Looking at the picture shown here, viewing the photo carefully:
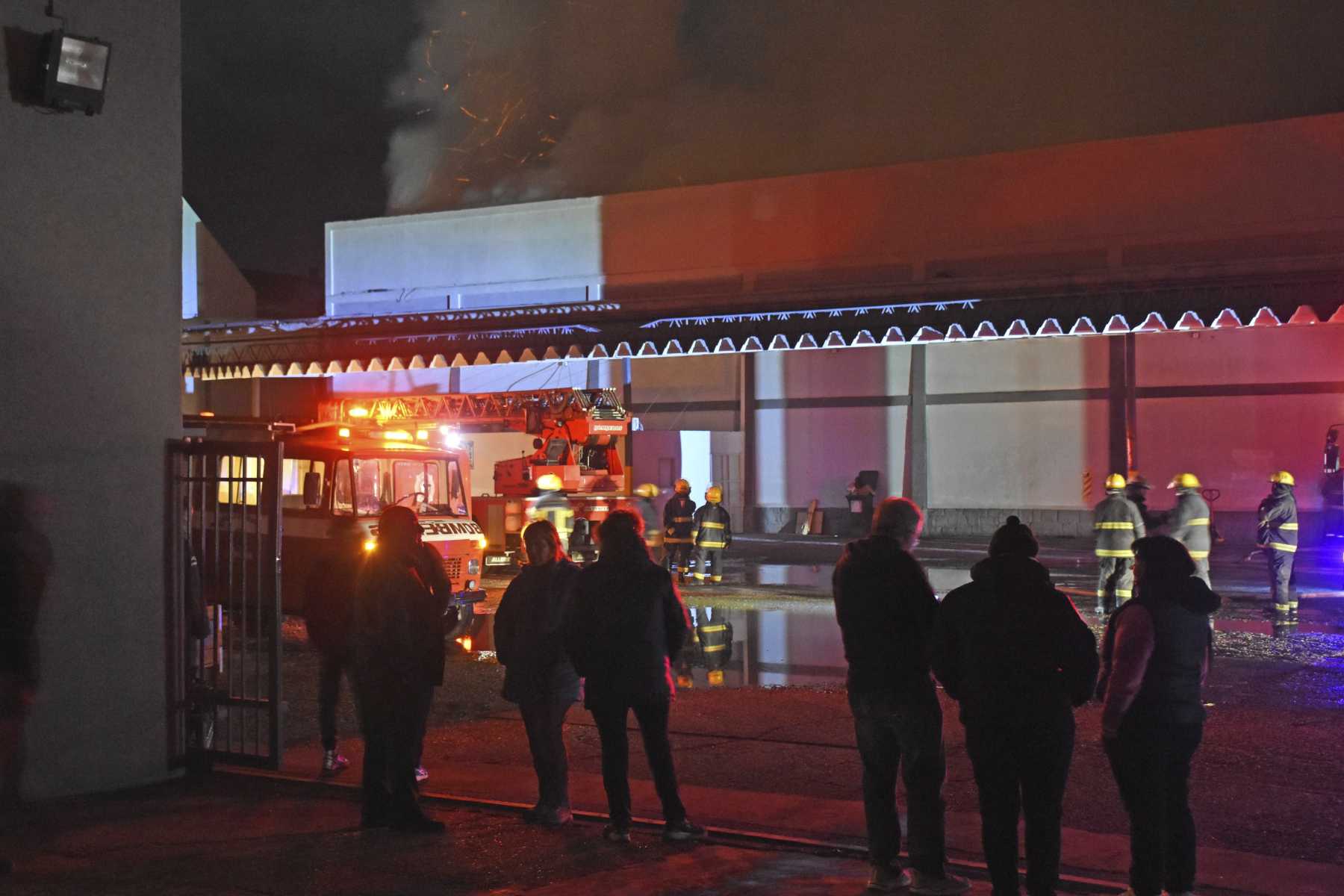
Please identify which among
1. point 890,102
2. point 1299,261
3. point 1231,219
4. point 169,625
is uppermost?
point 890,102

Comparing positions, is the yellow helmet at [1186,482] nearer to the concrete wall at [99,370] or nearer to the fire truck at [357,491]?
the fire truck at [357,491]

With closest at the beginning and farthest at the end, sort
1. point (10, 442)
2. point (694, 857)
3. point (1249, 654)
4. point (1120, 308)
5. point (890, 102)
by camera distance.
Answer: point (694, 857), point (10, 442), point (1249, 654), point (1120, 308), point (890, 102)

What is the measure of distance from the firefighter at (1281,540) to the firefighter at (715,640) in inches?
246

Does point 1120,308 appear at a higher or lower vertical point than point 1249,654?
higher

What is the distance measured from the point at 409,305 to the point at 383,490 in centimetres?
2295

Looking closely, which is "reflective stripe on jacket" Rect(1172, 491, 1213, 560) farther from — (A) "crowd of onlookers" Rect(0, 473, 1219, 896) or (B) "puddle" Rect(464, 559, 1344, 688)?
(A) "crowd of onlookers" Rect(0, 473, 1219, 896)

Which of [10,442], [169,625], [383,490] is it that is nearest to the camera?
[10,442]

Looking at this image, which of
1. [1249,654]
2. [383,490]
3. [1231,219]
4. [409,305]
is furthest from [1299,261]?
[409,305]

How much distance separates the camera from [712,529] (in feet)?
60.7

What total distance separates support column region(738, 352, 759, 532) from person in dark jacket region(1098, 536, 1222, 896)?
29043 millimetres

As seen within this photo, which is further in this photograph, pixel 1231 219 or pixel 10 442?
pixel 1231 219

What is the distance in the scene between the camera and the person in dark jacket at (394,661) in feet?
20.8

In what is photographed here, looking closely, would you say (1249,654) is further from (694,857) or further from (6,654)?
(6,654)

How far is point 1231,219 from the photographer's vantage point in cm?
2903
